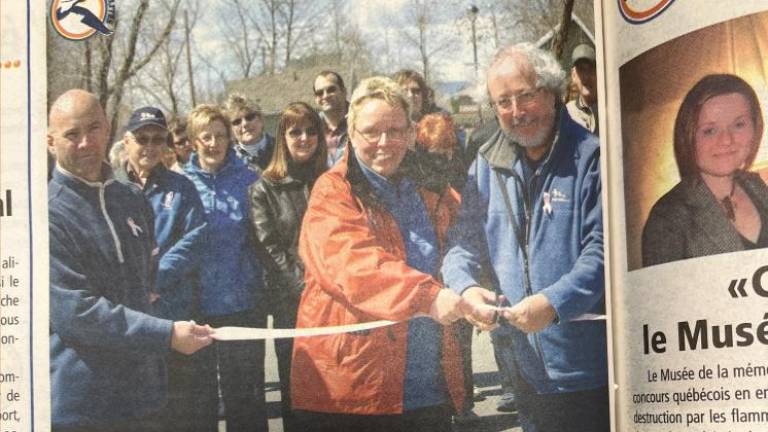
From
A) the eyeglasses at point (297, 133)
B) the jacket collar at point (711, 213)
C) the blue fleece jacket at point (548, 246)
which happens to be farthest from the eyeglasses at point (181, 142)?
the jacket collar at point (711, 213)

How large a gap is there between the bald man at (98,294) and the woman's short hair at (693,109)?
175 cm

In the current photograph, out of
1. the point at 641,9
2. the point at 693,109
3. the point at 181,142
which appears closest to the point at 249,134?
the point at 181,142

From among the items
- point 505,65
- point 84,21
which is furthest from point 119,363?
point 505,65

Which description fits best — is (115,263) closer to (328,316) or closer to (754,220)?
(328,316)

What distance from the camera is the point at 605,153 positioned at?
13.4ft

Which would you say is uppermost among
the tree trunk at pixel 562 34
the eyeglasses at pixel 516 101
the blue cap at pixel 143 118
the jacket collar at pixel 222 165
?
the tree trunk at pixel 562 34

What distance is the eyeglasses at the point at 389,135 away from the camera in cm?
409

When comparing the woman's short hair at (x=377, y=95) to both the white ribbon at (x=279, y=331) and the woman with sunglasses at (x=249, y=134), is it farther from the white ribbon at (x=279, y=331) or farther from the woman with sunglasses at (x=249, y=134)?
the white ribbon at (x=279, y=331)

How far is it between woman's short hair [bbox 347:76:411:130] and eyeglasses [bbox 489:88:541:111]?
0.32 m

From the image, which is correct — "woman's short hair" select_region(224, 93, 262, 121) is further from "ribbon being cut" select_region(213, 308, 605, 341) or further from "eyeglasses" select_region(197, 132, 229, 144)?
"ribbon being cut" select_region(213, 308, 605, 341)

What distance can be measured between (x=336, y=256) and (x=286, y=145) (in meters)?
0.44

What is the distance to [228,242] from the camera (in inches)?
159

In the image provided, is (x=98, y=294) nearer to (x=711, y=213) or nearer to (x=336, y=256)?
(x=336, y=256)

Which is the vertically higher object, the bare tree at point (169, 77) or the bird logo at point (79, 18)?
the bird logo at point (79, 18)
